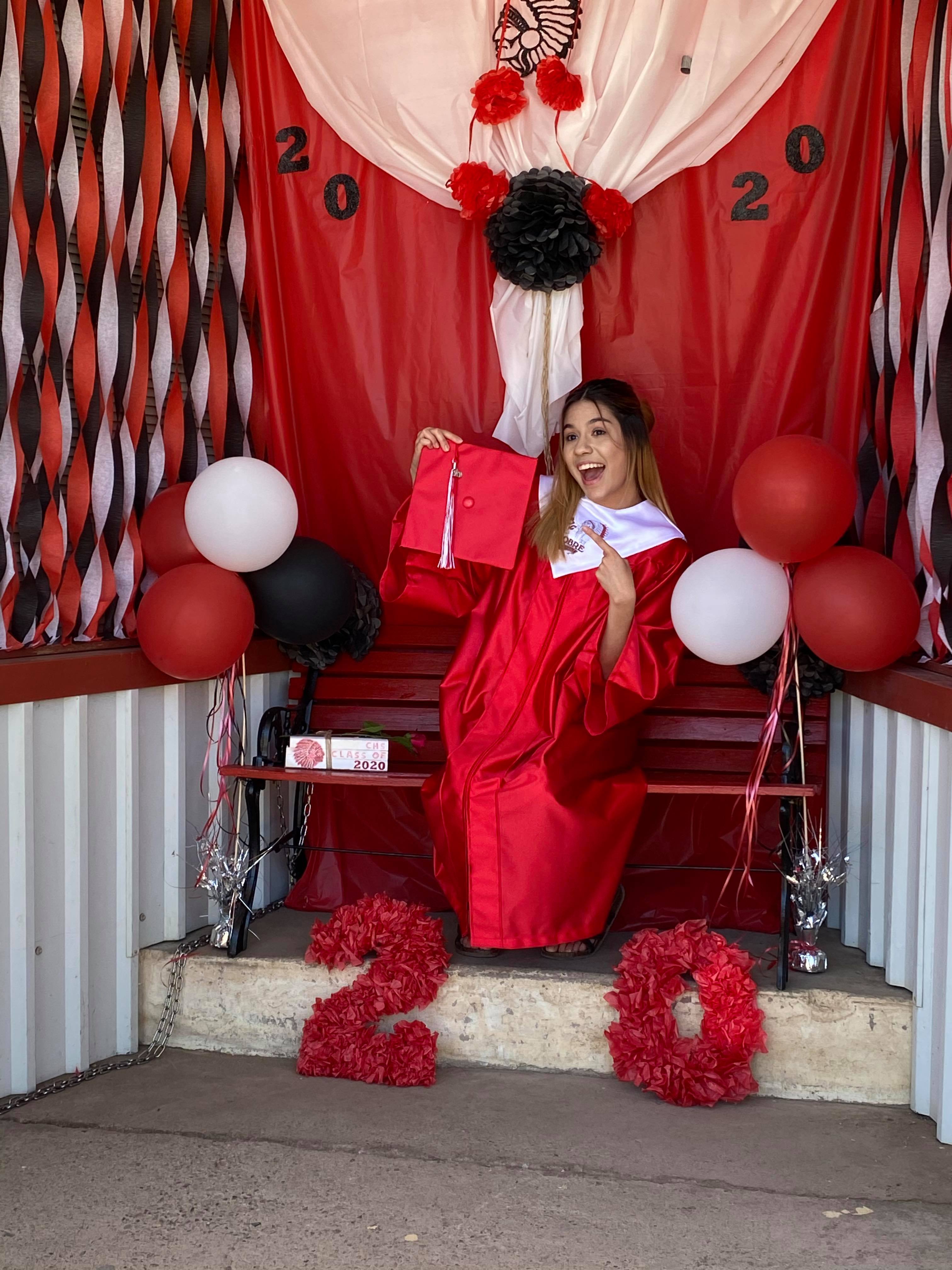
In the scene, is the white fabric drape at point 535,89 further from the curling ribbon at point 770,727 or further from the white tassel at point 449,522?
the curling ribbon at point 770,727

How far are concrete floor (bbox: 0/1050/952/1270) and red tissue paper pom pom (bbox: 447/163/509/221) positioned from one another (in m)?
2.19

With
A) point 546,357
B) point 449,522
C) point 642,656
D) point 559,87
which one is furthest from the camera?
point 546,357

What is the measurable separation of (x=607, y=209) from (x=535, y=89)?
1.31 ft

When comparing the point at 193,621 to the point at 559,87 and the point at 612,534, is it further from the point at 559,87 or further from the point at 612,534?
the point at 559,87

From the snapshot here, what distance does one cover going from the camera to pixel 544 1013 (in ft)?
8.71

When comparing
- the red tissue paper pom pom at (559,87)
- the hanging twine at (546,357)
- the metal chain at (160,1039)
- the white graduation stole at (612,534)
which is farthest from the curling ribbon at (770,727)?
the red tissue paper pom pom at (559,87)

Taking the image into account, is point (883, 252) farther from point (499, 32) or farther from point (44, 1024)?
point (44, 1024)

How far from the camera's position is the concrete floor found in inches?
75.2

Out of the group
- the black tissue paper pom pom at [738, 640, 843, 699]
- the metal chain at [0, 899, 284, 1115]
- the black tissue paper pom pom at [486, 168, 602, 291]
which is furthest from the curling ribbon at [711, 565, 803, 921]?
the metal chain at [0, 899, 284, 1115]

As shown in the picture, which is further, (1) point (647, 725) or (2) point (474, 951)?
(1) point (647, 725)

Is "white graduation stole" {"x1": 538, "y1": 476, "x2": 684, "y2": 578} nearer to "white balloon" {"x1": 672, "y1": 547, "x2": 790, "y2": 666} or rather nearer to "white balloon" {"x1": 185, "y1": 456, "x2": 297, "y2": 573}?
"white balloon" {"x1": 672, "y1": 547, "x2": 790, "y2": 666}

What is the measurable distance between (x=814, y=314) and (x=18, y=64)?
1.99 metres

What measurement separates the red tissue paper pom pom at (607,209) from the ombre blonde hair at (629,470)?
400mm

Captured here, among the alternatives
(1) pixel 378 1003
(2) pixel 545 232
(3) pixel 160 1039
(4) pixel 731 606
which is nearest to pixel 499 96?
(2) pixel 545 232
